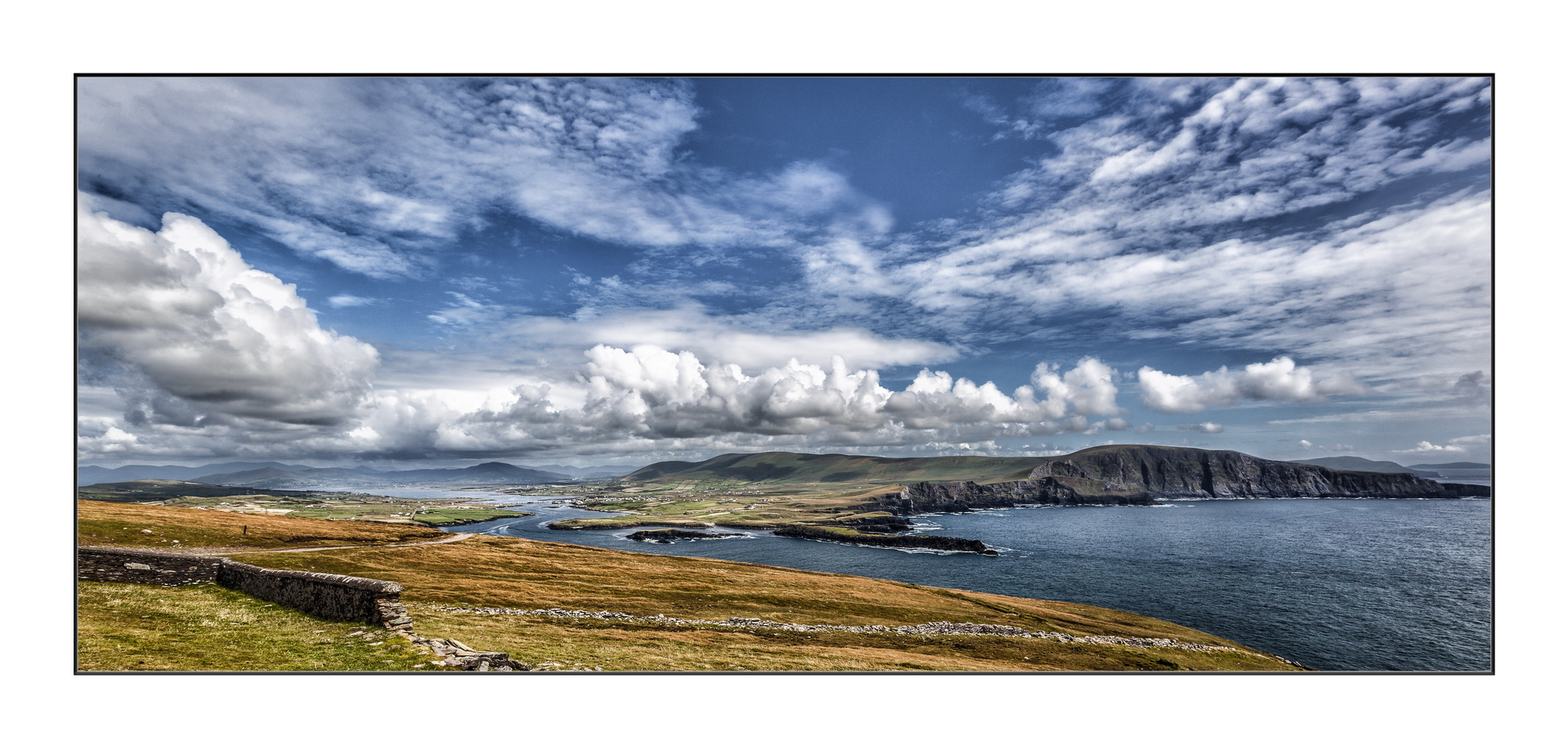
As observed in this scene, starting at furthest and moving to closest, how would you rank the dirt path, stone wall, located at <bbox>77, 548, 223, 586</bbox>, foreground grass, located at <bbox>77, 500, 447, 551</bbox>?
foreground grass, located at <bbox>77, 500, 447, 551</bbox> → the dirt path → stone wall, located at <bbox>77, 548, 223, 586</bbox>

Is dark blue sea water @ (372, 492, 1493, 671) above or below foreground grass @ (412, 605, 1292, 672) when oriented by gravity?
below

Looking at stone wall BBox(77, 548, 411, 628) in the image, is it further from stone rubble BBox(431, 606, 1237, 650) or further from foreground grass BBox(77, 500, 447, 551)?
foreground grass BBox(77, 500, 447, 551)

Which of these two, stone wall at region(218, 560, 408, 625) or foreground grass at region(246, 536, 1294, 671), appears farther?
foreground grass at region(246, 536, 1294, 671)

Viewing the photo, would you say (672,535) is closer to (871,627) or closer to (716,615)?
(716,615)

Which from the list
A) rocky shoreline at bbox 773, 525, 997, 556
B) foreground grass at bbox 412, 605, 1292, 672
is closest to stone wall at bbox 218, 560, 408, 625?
foreground grass at bbox 412, 605, 1292, 672

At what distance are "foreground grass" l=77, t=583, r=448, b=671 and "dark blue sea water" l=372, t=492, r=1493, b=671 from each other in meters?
52.5

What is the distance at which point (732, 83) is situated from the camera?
23906 millimetres

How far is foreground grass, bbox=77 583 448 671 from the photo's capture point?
17.4 metres

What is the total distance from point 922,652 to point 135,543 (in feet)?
182

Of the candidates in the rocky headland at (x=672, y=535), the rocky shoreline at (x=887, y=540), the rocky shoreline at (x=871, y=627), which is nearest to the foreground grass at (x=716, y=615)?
the rocky shoreline at (x=871, y=627)

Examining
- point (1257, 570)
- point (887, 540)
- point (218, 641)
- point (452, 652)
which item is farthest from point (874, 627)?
point (887, 540)

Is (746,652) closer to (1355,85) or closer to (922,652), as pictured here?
(922,652)

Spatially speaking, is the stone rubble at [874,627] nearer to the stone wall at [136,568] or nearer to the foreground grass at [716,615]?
the foreground grass at [716,615]
